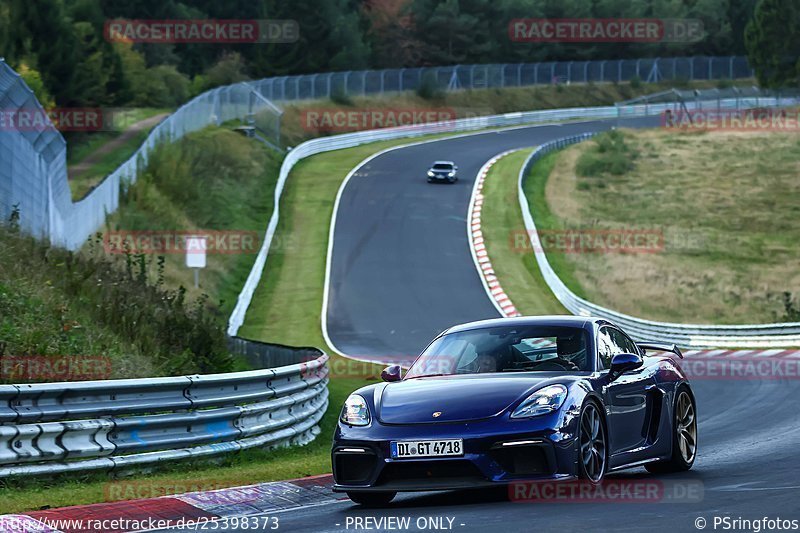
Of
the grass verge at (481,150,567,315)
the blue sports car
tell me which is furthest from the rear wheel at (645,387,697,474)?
the grass verge at (481,150,567,315)

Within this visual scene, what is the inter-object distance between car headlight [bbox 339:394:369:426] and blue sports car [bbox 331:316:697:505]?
0.03 feet

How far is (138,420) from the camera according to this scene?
11.6 meters

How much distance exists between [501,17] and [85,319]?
10698cm

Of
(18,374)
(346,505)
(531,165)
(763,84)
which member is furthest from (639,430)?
(763,84)

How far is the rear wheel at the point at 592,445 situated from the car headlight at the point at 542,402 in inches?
8.3

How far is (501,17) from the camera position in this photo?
392ft

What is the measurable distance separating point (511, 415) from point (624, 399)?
1637 millimetres

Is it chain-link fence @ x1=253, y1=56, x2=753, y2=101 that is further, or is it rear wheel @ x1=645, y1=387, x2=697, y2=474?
chain-link fence @ x1=253, y1=56, x2=753, y2=101

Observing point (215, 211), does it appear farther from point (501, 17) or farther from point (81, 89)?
point (501, 17)

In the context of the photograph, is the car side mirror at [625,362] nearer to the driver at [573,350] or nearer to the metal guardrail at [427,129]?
the driver at [573,350]

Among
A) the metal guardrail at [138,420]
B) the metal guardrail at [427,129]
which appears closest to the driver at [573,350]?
the metal guardrail at [138,420]

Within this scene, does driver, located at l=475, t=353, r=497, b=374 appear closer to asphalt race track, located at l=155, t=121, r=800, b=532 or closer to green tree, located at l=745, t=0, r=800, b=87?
asphalt race track, located at l=155, t=121, r=800, b=532

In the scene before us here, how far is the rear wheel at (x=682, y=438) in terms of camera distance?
37.3 feet

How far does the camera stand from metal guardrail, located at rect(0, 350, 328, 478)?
1038 centimetres
